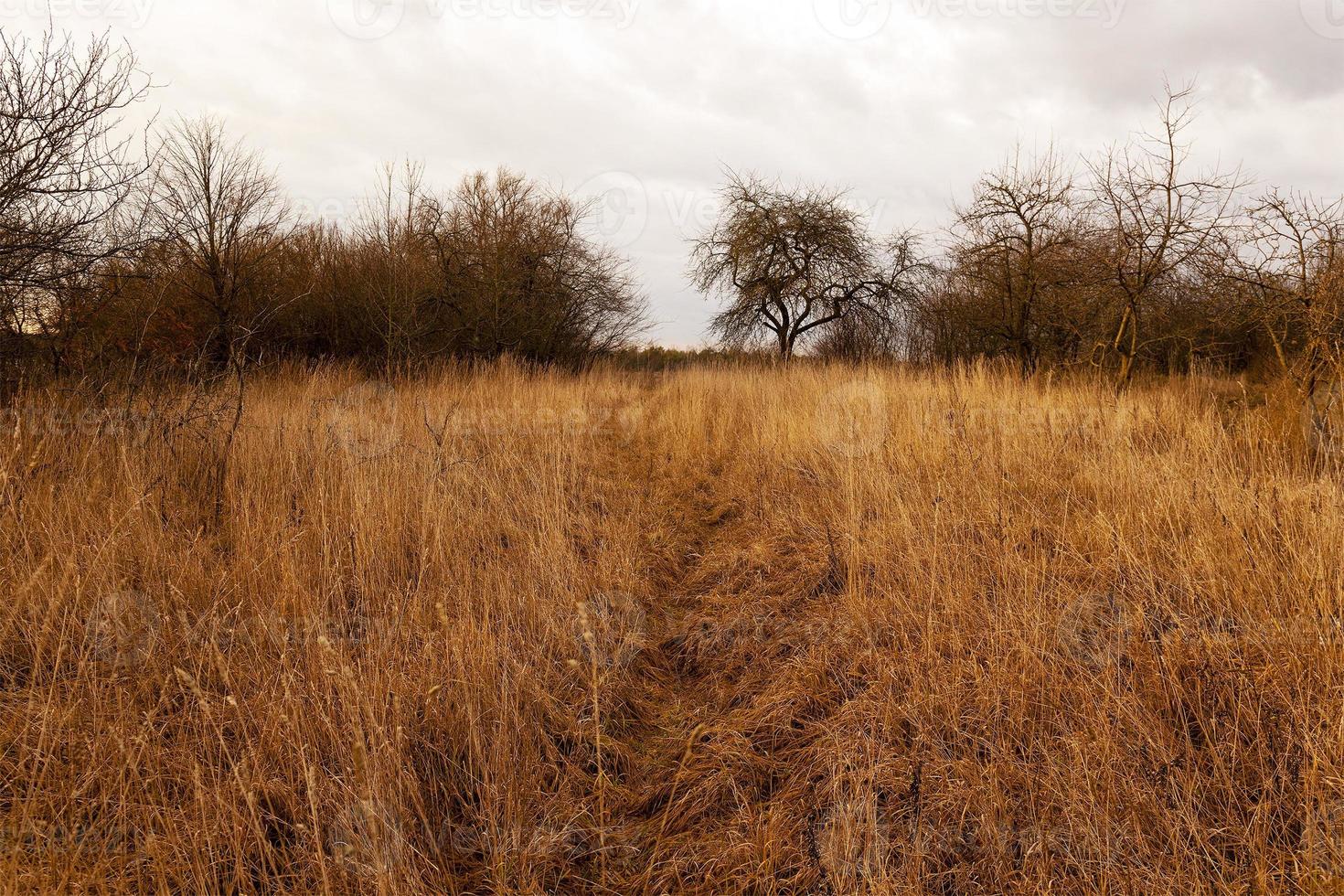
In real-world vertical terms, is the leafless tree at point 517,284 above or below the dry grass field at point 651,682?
above

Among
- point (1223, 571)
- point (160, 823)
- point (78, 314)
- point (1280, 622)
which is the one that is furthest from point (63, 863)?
point (78, 314)

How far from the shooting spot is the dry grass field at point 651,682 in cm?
160

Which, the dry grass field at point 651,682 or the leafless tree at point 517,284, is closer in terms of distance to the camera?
the dry grass field at point 651,682

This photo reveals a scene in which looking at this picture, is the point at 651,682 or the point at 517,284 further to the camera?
the point at 517,284

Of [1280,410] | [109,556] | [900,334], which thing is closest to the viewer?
[109,556]

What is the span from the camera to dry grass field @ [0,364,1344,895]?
1.60 m

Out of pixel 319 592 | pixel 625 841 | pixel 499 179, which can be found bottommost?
pixel 625 841

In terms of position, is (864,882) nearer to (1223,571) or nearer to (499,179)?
(1223,571)

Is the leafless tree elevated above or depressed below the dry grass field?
→ above

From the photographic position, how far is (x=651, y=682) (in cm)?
289

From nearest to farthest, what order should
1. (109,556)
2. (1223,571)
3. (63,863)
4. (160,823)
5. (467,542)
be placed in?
(63,863), (160,823), (1223,571), (109,556), (467,542)

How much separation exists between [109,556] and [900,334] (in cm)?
1702

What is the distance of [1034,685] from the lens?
2135 mm

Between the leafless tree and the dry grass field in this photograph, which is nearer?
the dry grass field
